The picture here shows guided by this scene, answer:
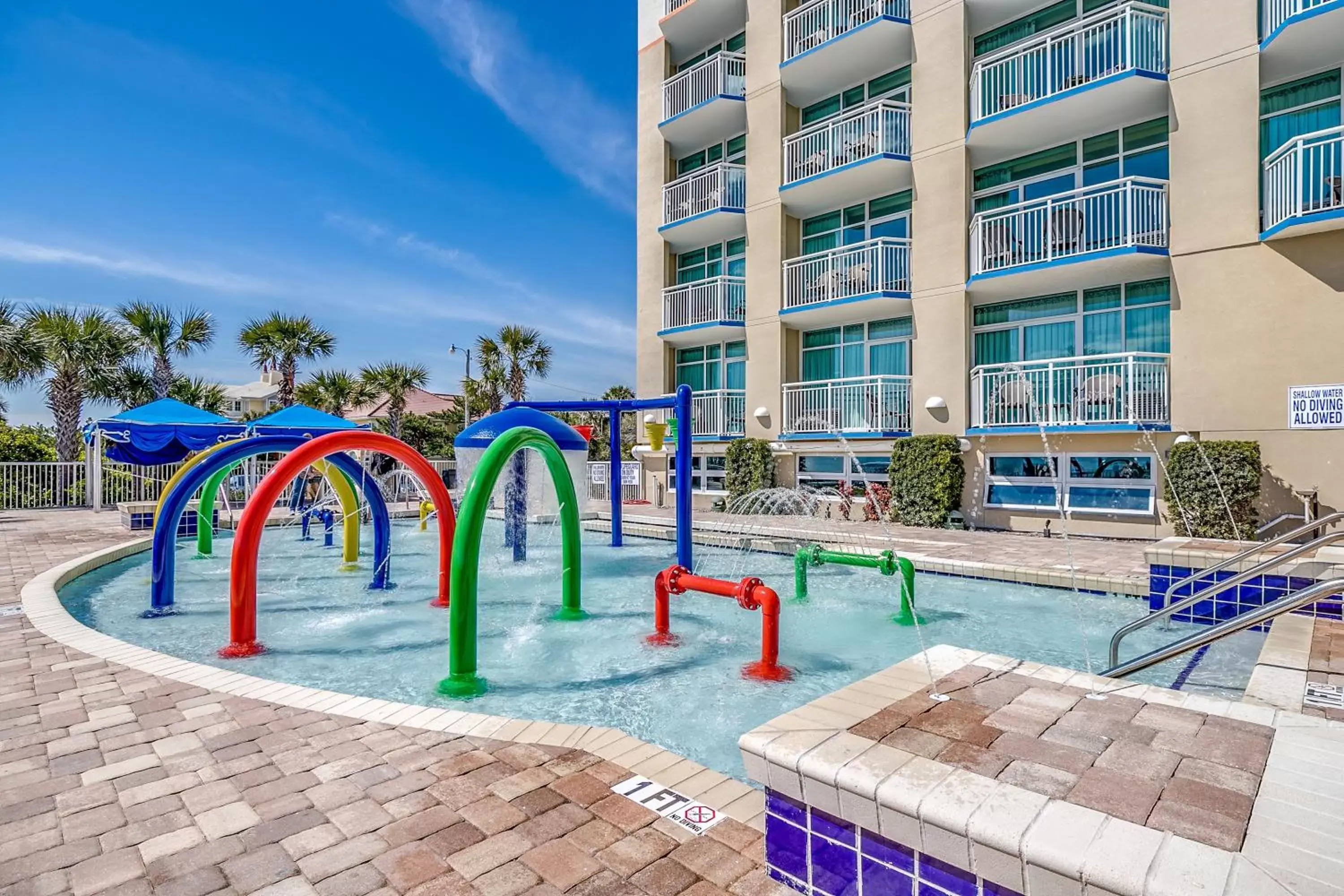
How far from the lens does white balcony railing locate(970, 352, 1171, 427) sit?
1288 cm

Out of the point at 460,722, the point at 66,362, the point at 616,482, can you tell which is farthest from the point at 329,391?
the point at 460,722

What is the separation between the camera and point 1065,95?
13672mm

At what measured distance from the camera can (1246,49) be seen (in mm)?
12266

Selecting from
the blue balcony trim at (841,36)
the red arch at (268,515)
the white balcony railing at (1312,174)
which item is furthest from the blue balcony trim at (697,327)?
the red arch at (268,515)

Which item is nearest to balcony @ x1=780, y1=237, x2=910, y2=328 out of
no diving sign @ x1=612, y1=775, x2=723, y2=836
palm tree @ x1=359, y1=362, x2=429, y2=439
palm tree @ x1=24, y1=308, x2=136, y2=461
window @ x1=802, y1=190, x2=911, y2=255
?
window @ x1=802, y1=190, x2=911, y2=255

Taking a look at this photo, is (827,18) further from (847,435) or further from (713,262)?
(847,435)

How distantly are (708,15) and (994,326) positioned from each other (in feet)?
44.8

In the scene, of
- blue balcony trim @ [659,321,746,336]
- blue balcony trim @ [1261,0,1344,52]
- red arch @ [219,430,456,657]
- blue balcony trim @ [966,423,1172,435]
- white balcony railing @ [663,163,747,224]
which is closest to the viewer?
red arch @ [219,430,456,657]

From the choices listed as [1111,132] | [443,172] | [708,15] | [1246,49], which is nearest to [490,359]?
[443,172]

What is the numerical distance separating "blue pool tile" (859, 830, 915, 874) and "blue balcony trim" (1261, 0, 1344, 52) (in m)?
15.4

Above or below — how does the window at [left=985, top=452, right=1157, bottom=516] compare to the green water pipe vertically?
above

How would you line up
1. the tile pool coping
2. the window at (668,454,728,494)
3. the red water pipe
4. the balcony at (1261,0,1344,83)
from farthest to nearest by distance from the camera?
the window at (668,454,728,494), the balcony at (1261,0,1344,83), the red water pipe, the tile pool coping

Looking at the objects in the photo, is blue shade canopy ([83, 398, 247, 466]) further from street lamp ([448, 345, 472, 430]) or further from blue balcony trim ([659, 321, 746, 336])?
street lamp ([448, 345, 472, 430])

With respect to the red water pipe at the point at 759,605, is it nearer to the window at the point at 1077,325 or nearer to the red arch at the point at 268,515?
the red arch at the point at 268,515
